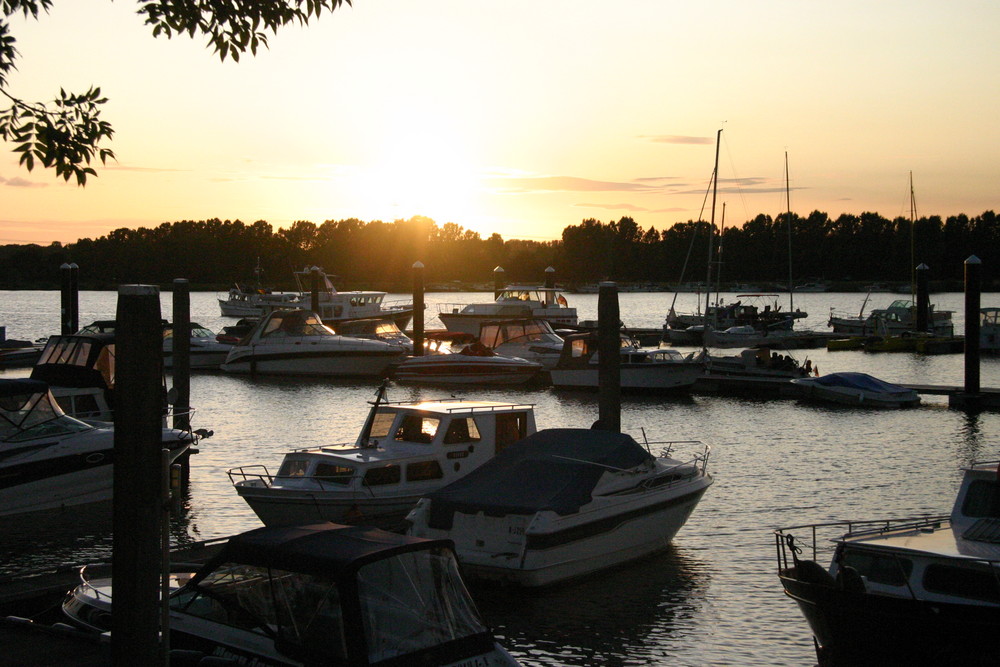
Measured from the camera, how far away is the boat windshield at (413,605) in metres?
8.88

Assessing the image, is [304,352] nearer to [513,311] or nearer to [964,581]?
[513,311]

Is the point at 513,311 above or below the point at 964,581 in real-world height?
above

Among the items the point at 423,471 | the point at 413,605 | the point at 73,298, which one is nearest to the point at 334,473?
the point at 423,471

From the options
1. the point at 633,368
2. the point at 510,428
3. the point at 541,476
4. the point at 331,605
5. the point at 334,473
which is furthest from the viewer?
the point at 633,368

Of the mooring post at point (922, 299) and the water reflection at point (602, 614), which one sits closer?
the water reflection at point (602, 614)

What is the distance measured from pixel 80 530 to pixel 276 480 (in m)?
4.65

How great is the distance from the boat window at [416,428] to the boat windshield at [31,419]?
21.7 ft

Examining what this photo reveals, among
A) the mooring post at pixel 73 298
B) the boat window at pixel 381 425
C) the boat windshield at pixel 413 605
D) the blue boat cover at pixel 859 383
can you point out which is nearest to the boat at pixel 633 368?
the blue boat cover at pixel 859 383

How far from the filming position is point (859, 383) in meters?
40.2

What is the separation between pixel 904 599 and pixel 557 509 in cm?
553

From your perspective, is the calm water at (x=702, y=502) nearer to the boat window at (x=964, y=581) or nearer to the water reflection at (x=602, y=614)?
the water reflection at (x=602, y=614)

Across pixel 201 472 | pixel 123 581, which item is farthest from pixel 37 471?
pixel 123 581

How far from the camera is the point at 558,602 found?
609 inches

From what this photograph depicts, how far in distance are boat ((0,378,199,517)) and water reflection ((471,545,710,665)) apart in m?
8.83
